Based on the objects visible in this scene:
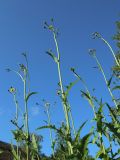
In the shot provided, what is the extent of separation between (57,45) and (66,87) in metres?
0.92

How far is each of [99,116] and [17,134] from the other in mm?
1305

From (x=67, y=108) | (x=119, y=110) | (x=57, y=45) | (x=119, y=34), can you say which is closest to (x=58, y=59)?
(x=57, y=45)

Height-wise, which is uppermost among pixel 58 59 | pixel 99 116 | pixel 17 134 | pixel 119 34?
pixel 119 34

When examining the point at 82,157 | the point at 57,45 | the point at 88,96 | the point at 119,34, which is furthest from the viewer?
the point at 119,34

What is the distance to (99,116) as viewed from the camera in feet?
11.0

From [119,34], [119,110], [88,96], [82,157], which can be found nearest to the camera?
[82,157]

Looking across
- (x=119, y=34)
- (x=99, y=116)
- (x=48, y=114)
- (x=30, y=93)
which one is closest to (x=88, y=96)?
(x=99, y=116)

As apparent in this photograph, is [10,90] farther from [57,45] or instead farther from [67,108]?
[67,108]

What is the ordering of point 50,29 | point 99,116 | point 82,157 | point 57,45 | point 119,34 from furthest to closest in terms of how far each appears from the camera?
1. point 119,34
2. point 50,29
3. point 57,45
4. point 99,116
5. point 82,157

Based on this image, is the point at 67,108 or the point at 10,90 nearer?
the point at 67,108

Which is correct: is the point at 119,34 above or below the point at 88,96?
above

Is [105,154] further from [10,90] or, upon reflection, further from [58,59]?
[10,90]

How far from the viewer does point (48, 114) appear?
19.4 ft

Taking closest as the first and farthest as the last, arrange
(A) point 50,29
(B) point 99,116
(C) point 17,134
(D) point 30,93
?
(B) point 99,116, (C) point 17,134, (D) point 30,93, (A) point 50,29
